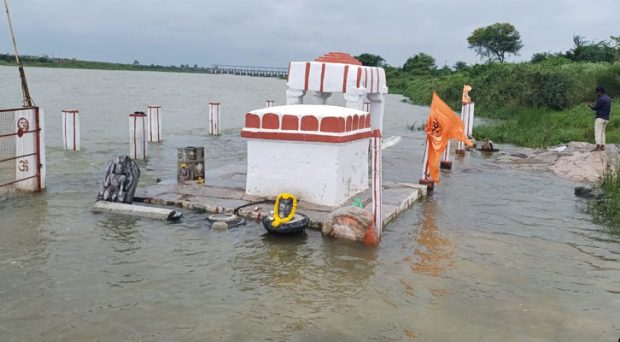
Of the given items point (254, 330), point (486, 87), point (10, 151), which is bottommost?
point (254, 330)

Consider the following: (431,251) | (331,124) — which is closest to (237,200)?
(331,124)

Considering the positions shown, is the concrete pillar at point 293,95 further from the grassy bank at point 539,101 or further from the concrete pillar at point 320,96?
the grassy bank at point 539,101

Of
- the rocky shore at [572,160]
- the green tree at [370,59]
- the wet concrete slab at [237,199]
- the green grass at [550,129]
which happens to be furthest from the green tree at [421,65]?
the wet concrete slab at [237,199]

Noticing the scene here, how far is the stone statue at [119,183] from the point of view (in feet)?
28.6

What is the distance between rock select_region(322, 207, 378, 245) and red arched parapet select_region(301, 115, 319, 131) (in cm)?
156

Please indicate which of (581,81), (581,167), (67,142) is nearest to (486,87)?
(581,81)

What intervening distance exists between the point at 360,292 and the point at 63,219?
15.9 feet

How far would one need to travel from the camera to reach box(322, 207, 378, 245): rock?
23.8 ft

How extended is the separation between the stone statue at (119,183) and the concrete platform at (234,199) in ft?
1.24

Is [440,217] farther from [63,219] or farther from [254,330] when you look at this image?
[63,219]

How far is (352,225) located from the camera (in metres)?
7.32

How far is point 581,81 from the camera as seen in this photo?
29656mm

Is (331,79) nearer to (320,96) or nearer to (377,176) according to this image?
(320,96)

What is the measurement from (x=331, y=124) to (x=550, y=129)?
17.0 m
